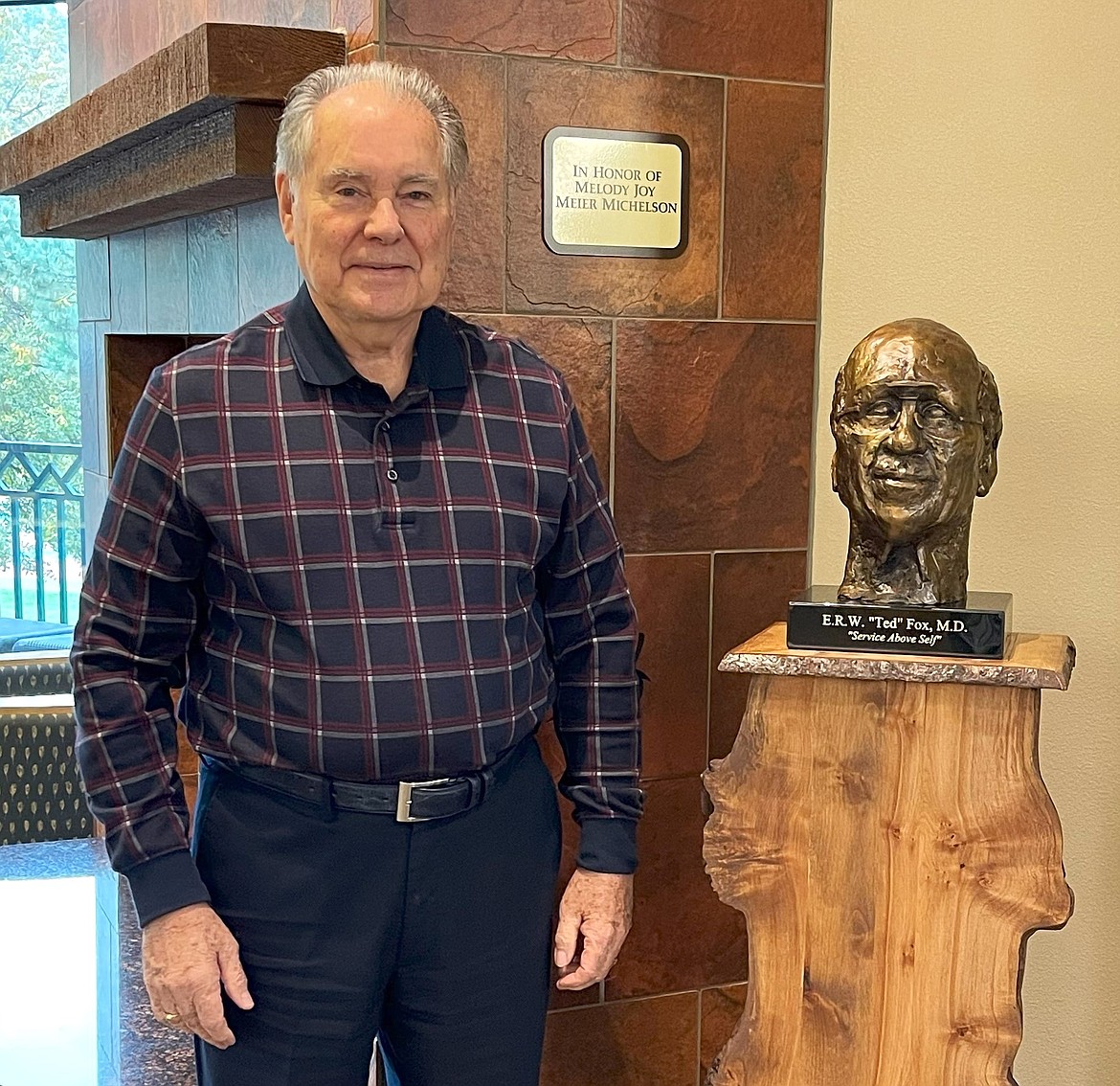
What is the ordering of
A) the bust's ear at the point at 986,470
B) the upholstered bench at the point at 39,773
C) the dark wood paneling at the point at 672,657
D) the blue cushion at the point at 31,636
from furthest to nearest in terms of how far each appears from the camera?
1. the blue cushion at the point at 31,636
2. the upholstered bench at the point at 39,773
3. the dark wood paneling at the point at 672,657
4. the bust's ear at the point at 986,470

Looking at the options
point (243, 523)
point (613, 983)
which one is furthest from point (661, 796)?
point (243, 523)

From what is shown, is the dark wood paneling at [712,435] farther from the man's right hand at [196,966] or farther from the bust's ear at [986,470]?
the man's right hand at [196,966]

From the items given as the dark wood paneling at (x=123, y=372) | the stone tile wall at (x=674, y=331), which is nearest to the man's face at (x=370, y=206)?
the stone tile wall at (x=674, y=331)

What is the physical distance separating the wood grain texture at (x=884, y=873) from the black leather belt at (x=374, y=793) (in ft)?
1.26

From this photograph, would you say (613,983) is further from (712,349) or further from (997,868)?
(712,349)

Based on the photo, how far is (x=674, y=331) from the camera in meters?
2.06

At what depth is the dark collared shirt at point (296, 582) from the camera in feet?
4.71

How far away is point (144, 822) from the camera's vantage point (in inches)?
56.9

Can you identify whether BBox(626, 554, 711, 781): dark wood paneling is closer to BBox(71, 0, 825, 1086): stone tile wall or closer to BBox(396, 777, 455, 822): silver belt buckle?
BBox(71, 0, 825, 1086): stone tile wall

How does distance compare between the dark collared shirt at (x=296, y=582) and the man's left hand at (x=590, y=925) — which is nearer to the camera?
the dark collared shirt at (x=296, y=582)

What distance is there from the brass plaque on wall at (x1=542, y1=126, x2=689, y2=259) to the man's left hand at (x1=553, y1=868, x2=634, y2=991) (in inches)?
35.0

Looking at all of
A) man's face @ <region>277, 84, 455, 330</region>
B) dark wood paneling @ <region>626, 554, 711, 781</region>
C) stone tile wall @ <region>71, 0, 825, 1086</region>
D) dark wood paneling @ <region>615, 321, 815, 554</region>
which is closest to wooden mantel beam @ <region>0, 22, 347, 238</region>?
stone tile wall @ <region>71, 0, 825, 1086</region>

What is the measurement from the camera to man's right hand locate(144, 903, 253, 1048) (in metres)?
1.43

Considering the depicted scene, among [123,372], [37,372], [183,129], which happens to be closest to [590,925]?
[183,129]
